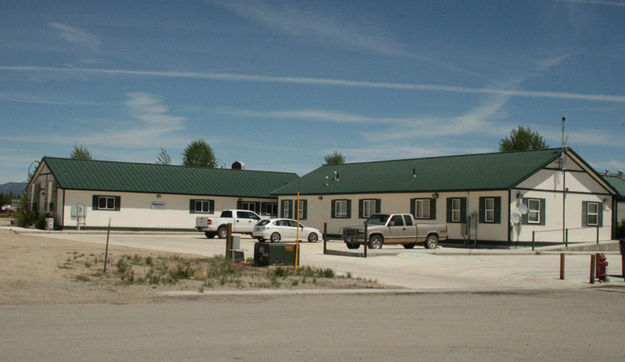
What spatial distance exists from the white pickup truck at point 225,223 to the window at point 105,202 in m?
9.17

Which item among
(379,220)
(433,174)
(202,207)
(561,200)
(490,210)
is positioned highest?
(433,174)

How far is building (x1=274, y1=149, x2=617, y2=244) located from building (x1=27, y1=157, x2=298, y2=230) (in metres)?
9.88

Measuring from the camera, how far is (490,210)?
36688mm

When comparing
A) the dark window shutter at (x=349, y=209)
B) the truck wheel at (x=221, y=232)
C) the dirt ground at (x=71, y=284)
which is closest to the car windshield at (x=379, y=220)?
the dark window shutter at (x=349, y=209)

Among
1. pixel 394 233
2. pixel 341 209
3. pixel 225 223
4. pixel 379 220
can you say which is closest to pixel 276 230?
pixel 225 223

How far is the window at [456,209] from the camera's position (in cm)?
3784

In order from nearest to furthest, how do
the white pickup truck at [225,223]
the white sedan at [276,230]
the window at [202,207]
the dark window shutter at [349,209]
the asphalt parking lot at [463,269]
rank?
1. the asphalt parking lot at [463,269]
2. the white sedan at [276,230]
3. the white pickup truck at [225,223]
4. the dark window shutter at [349,209]
5. the window at [202,207]

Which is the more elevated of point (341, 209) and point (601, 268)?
point (341, 209)

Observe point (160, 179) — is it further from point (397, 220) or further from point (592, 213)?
point (592, 213)

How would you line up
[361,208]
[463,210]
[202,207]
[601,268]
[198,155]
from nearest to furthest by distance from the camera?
[601,268] < [463,210] < [361,208] < [202,207] < [198,155]

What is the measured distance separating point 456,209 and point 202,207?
70.3 feet

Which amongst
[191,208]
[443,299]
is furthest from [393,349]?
[191,208]

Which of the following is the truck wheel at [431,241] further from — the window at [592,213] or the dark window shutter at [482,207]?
the window at [592,213]

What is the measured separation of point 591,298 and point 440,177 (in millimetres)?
24760
